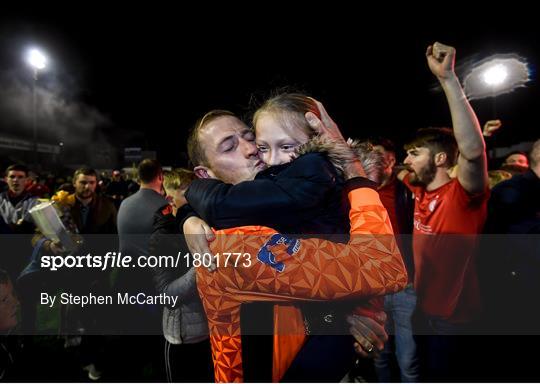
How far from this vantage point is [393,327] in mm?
3574

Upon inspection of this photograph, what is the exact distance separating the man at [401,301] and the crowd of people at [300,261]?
17 mm

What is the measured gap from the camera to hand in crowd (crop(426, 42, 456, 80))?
1896 millimetres

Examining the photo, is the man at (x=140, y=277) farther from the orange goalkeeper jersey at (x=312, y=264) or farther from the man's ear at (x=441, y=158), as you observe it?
the man's ear at (x=441, y=158)

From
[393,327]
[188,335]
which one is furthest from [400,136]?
[188,335]

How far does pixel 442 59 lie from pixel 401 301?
238 centimetres

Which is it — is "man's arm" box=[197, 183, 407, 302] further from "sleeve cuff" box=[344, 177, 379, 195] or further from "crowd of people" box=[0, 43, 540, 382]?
"sleeve cuff" box=[344, 177, 379, 195]

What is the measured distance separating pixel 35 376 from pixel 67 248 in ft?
5.24

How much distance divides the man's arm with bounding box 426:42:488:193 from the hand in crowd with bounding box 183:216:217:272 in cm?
158

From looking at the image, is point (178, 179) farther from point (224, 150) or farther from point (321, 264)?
point (321, 264)

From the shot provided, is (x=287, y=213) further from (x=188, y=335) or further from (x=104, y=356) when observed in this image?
(x=104, y=356)

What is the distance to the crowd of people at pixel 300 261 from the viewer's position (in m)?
1.28

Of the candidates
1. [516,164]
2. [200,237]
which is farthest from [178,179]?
[516,164]

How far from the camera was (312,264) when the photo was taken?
1234mm

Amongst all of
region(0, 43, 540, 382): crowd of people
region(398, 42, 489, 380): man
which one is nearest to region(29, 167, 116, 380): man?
region(0, 43, 540, 382): crowd of people
